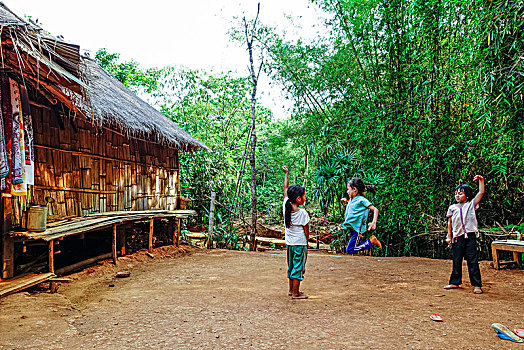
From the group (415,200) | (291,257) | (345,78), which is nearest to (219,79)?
(345,78)

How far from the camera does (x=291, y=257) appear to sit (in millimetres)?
4492

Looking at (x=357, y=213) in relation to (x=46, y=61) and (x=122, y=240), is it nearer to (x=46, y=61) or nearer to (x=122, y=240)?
(x=46, y=61)

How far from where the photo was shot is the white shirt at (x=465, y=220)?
4.83 metres

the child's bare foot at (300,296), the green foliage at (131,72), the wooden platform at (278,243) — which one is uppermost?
the green foliage at (131,72)

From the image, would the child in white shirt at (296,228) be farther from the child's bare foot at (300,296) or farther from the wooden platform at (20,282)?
the wooden platform at (20,282)

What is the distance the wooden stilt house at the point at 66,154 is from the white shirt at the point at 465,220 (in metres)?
4.96

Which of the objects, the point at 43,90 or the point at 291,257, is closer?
the point at 291,257

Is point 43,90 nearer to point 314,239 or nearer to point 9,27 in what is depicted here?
point 9,27

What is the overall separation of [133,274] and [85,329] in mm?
3295

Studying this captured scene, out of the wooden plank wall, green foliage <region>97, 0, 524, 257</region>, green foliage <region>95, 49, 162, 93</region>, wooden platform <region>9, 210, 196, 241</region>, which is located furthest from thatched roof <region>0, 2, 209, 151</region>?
green foliage <region>95, 49, 162, 93</region>

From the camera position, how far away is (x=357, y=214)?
5164 millimetres

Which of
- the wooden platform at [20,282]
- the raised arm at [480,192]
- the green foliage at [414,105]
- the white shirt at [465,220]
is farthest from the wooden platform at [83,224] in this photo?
the raised arm at [480,192]

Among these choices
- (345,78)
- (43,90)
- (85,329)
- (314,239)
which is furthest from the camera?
(314,239)

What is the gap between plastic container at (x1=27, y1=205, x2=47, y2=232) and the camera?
4895 millimetres
